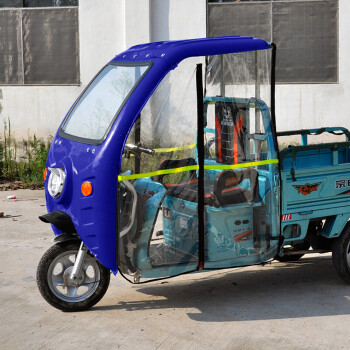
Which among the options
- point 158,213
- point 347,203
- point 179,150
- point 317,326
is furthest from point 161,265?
point 347,203

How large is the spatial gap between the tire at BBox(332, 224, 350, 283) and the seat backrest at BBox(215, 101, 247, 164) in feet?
3.75

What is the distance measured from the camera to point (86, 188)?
18.4ft

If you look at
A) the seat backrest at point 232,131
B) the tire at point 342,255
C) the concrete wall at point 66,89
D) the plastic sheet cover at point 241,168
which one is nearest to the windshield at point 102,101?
the plastic sheet cover at point 241,168

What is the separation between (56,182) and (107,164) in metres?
0.54

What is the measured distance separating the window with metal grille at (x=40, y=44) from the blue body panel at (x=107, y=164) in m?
7.19

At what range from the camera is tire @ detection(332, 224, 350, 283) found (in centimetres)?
655

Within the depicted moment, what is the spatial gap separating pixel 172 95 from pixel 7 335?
2.13 meters

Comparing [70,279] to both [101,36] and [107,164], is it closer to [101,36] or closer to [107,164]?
[107,164]

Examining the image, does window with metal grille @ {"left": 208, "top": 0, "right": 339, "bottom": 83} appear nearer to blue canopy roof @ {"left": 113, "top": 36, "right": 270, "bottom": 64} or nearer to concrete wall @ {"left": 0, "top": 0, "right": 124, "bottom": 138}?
concrete wall @ {"left": 0, "top": 0, "right": 124, "bottom": 138}

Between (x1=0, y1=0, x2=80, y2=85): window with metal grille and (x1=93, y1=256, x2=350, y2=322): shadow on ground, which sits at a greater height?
(x1=0, y1=0, x2=80, y2=85): window with metal grille

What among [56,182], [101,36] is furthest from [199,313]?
[101,36]

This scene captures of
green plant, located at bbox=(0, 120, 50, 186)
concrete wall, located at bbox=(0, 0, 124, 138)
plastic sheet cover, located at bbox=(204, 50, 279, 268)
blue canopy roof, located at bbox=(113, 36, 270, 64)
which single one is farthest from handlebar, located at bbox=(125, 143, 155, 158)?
concrete wall, located at bbox=(0, 0, 124, 138)

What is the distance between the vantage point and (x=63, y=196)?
5820mm

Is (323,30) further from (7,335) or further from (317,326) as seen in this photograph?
(7,335)
